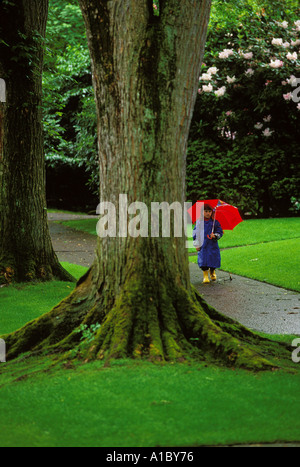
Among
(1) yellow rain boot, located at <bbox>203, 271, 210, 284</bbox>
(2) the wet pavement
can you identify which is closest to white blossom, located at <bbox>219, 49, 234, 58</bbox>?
(2) the wet pavement

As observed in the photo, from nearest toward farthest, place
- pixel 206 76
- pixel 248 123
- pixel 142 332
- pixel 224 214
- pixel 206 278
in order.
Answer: pixel 142 332
pixel 206 278
pixel 224 214
pixel 206 76
pixel 248 123

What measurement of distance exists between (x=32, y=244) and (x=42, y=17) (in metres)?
3.81

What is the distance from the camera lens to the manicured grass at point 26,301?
8150 mm

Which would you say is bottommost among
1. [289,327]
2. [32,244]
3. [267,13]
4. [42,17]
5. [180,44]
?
[289,327]

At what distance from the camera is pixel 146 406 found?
4.31 meters

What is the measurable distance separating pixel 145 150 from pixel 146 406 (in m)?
2.35

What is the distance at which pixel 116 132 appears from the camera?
5754mm

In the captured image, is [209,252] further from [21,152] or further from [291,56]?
[291,56]

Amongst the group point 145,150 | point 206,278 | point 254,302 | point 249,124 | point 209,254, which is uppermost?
point 249,124

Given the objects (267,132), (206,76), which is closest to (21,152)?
(206,76)

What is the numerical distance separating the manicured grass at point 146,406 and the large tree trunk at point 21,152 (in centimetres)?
509

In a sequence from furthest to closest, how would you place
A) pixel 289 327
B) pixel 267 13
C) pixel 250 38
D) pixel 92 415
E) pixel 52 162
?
pixel 52 162, pixel 267 13, pixel 250 38, pixel 289 327, pixel 92 415
